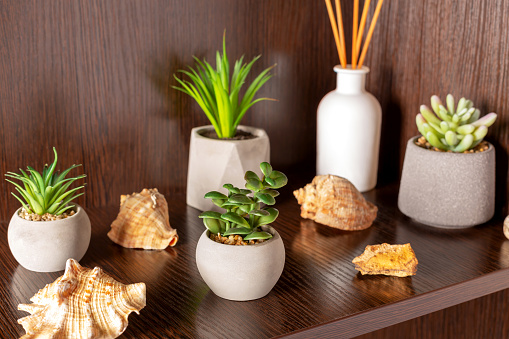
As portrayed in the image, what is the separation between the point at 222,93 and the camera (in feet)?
2.55

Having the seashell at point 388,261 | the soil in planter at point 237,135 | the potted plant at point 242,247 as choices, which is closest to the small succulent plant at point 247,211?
the potted plant at point 242,247

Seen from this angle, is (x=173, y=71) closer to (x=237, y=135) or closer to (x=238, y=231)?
(x=237, y=135)

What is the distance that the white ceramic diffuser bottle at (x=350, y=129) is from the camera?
0.84m

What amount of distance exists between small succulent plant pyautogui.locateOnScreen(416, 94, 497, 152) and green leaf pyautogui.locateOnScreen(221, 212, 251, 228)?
11.9 inches

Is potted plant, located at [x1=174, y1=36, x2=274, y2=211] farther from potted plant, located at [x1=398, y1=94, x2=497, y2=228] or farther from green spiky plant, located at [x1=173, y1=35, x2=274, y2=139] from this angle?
potted plant, located at [x1=398, y1=94, x2=497, y2=228]

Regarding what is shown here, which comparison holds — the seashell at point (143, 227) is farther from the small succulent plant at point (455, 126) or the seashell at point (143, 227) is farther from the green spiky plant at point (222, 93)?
the small succulent plant at point (455, 126)

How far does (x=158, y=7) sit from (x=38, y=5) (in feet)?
0.50

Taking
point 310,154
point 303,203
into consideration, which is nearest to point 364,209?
point 303,203

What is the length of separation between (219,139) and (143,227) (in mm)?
163

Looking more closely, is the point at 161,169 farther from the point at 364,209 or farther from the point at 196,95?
the point at 364,209

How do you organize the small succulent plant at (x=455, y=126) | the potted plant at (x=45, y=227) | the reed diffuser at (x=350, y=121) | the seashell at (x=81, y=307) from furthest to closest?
1. the reed diffuser at (x=350, y=121)
2. the small succulent plant at (x=455, y=126)
3. the potted plant at (x=45, y=227)
4. the seashell at (x=81, y=307)

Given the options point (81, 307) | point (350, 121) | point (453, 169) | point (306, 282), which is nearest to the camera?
point (81, 307)

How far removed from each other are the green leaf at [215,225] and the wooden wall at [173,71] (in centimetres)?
28

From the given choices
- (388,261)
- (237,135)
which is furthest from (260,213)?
(237,135)
